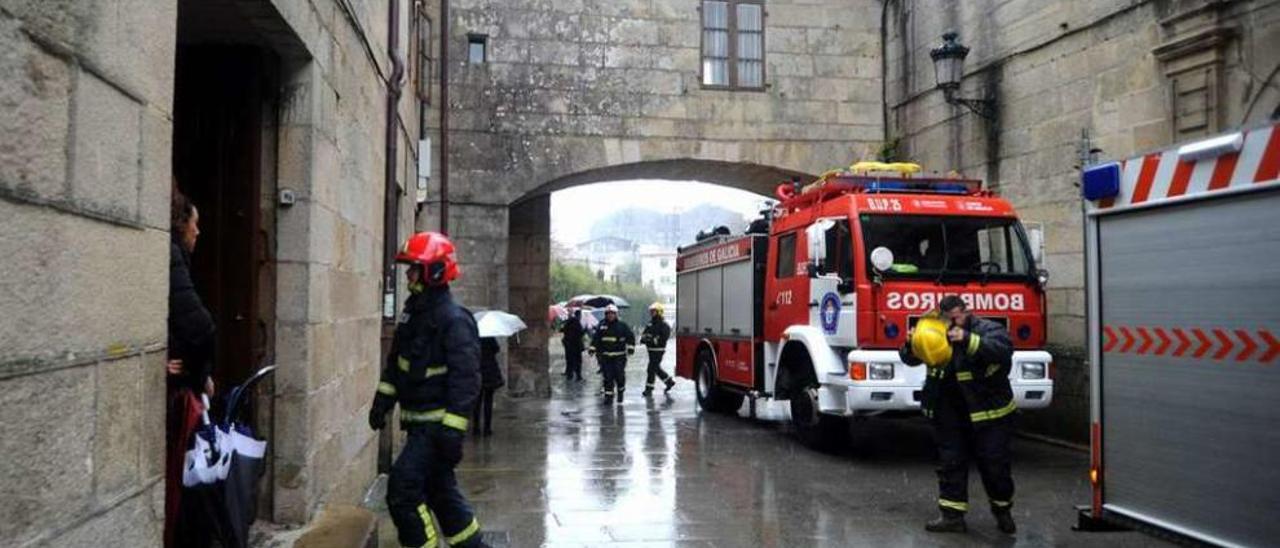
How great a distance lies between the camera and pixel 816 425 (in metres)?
9.73

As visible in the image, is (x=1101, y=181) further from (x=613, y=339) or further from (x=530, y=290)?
(x=530, y=290)

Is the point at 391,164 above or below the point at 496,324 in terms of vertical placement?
above

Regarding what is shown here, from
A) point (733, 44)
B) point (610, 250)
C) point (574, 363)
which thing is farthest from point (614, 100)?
point (610, 250)

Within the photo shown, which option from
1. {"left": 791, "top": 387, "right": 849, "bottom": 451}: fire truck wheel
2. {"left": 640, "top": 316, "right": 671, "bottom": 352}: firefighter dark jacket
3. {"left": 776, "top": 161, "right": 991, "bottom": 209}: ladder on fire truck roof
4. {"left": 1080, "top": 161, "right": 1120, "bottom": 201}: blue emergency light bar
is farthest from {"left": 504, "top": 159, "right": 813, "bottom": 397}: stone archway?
{"left": 1080, "top": 161, "right": 1120, "bottom": 201}: blue emergency light bar

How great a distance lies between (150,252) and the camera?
9.70ft

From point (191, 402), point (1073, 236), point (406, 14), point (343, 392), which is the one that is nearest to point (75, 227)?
point (191, 402)

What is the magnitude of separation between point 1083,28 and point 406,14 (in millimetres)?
7577

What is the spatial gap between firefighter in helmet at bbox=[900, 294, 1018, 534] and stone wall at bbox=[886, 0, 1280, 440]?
4014 mm

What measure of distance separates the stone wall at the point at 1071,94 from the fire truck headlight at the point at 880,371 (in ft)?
9.54

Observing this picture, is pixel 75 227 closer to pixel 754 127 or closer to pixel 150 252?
pixel 150 252

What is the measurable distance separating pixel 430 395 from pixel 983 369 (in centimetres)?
381

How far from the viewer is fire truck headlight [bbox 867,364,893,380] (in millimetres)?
8625

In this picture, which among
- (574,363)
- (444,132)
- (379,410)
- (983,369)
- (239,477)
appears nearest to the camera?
(239,477)

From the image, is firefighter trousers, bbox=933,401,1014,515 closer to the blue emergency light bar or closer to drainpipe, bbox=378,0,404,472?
the blue emergency light bar
